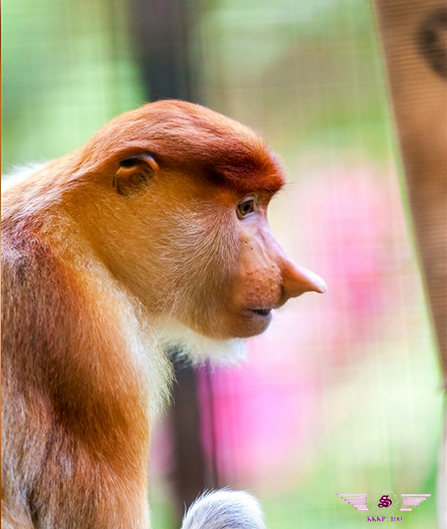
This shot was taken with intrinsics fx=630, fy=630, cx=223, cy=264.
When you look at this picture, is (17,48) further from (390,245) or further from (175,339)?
(390,245)

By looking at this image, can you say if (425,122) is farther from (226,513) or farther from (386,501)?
(226,513)

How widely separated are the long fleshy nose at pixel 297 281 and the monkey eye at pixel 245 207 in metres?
0.13

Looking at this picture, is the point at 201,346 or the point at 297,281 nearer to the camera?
the point at 297,281

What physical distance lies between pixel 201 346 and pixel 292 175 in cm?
42

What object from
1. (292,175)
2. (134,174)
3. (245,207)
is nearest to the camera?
(134,174)

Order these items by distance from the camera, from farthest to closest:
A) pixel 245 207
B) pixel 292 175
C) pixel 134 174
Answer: pixel 292 175
pixel 245 207
pixel 134 174

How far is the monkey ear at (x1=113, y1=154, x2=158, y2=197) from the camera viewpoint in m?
1.15

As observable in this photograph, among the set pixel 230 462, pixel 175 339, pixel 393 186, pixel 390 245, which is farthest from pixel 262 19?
pixel 230 462

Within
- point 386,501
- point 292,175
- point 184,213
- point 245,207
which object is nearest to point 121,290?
point 184,213

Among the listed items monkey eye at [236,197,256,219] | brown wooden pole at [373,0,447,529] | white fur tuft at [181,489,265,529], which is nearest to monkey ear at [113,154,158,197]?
monkey eye at [236,197,256,219]

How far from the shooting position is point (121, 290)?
1.17 m

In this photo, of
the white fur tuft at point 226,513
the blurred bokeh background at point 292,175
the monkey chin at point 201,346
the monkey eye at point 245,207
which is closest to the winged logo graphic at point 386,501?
the blurred bokeh background at point 292,175

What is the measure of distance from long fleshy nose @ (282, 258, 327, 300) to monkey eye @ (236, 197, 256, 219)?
0.13 m

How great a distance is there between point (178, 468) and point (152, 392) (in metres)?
0.31
